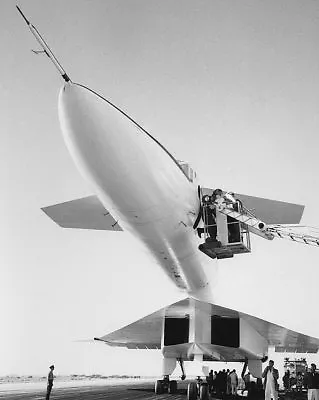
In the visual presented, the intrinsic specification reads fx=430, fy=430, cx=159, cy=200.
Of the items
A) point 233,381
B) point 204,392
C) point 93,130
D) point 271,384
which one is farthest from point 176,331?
point 93,130

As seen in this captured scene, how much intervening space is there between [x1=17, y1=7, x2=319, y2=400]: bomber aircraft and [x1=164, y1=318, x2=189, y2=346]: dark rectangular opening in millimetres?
22

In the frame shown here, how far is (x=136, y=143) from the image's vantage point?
494cm

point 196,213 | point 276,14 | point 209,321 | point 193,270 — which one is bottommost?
point 209,321

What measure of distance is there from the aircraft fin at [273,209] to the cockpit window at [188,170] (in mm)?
1255

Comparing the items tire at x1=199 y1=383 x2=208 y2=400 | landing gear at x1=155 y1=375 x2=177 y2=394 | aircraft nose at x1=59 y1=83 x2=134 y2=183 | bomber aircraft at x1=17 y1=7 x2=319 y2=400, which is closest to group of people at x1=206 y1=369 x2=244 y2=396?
landing gear at x1=155 y1=375 x2=177 y2=394

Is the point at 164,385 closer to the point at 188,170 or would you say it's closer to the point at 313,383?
the point at 313,383

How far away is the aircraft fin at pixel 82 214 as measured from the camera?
7503 millimetres

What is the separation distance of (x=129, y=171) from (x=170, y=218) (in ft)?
4.01

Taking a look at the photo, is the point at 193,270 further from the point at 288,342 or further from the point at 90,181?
the point at 288,342

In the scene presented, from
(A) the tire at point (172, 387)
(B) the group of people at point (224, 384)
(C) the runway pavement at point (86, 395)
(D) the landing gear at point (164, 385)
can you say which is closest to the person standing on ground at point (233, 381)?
(B) the group of people at point (224, 384)

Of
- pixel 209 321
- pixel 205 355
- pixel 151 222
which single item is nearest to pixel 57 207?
pixel 151 222

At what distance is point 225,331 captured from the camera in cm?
929

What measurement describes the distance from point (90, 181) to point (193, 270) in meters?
3.49

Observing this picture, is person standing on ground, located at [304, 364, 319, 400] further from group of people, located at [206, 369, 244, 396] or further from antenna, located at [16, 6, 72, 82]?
antenna, located at [16, 6, 72, 82]
